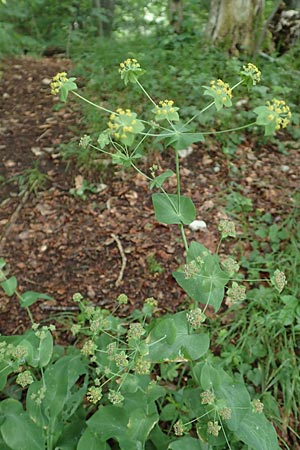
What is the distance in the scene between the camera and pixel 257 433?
57.7 inches

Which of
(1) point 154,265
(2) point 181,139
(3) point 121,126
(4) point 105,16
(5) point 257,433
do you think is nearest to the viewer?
(3) point 121,126

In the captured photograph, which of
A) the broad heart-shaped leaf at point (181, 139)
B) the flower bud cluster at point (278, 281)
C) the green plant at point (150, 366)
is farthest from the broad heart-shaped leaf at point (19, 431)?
the broad heart-shaped leaf at point (181, 139)

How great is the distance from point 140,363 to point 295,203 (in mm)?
1814

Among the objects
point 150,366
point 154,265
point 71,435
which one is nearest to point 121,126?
point 150,366

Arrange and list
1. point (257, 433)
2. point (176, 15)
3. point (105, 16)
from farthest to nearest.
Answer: point (105, 16) → point (176, 15) → point (257, 433)

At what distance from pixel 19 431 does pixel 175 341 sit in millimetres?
627

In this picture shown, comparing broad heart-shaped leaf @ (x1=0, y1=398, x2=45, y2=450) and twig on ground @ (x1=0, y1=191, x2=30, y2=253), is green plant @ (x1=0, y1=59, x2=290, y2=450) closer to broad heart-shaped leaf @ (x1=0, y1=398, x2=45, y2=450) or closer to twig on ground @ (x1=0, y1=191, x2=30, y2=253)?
broad heart-shaped leaf @ (x1=0, y1=398, x2=45, y2=450)

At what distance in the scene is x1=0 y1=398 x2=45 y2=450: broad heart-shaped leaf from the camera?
146 centimetres

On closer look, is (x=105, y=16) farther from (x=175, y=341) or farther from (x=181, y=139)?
(x=175, y=341)

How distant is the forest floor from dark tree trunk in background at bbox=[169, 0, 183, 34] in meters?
1.67

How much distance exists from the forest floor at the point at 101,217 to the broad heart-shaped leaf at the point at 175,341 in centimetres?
87

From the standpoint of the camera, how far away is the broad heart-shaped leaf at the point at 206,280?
4.37 ft

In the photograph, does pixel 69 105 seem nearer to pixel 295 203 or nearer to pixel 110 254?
pixel 110 254

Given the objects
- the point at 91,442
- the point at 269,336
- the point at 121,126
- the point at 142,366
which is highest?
the point at 121,126
